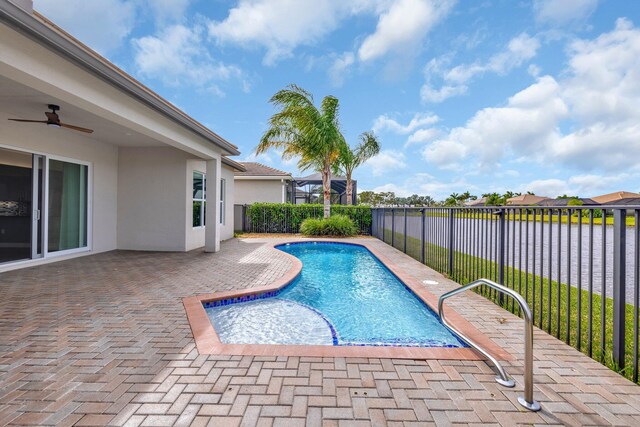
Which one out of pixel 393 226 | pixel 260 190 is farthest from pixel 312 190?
pixel 393 226

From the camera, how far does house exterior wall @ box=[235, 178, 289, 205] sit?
20672 mm

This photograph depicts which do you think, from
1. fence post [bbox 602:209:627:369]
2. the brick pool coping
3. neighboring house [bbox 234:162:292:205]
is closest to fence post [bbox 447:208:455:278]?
the brick pool coping

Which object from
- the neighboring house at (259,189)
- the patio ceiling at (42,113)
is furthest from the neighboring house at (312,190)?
the patio ceiling at (42,113)

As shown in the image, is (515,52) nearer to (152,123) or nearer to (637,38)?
(637,38)

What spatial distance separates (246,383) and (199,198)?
8.83 metres

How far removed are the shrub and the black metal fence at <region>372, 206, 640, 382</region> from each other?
3869mm

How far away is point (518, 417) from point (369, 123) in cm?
1958

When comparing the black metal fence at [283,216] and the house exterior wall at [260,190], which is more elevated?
the house exterior wall at [260,190]

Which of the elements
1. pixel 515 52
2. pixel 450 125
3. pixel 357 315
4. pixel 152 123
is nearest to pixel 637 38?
pixel 515 52

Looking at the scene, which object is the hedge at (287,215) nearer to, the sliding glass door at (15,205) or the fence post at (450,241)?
the fence post at (450,241)

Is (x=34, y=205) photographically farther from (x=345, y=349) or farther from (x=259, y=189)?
(x=259, y=189)

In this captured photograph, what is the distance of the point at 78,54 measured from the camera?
12.9ft

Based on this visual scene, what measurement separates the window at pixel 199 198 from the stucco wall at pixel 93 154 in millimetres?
2352

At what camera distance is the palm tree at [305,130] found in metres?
14.3
